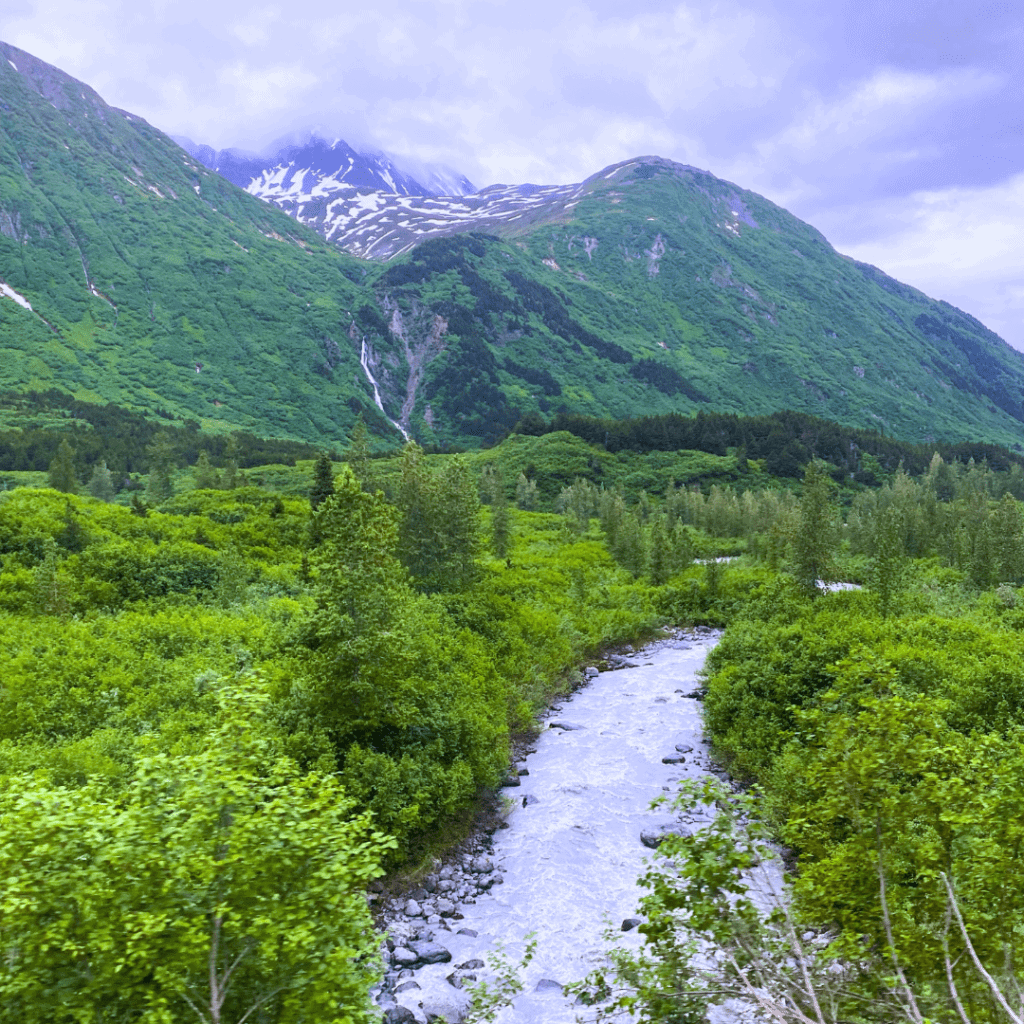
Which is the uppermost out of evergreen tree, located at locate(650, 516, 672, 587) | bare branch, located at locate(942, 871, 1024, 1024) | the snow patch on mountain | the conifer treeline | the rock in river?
the snow patch on mountain

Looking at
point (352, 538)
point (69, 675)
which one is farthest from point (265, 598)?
point (352, 538)

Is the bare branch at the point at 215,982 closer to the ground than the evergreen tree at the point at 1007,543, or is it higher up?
closer to the ground

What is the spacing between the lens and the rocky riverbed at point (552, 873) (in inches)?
616

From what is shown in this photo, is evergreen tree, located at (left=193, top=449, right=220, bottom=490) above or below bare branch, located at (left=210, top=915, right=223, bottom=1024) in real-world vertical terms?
above

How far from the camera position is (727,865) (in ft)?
26.8

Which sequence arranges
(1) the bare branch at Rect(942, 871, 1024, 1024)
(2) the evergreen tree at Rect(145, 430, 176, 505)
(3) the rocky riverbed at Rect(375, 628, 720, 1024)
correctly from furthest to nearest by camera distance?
1. (2) the evergreen tree at Rect(145, 430, 176, 505)
2. (3) the rocky riverbed at Rect(375, 628, 720, 1024)
3. (1) the bare branch at Rect(942, 871, 1024, 1024)

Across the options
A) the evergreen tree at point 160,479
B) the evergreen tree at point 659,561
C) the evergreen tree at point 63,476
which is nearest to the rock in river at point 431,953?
the evergreen tree at point 659,561

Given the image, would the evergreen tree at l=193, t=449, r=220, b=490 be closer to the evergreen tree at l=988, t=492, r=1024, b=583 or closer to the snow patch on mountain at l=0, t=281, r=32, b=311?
the evergreen tree at l=988, t=492, r=1024, b=583

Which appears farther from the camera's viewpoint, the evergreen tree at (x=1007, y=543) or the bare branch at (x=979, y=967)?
the evergreen tree at (x=1007, y=543)

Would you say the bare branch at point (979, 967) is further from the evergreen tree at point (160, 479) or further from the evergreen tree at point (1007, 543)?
the evergreen tree at point (160, 479)

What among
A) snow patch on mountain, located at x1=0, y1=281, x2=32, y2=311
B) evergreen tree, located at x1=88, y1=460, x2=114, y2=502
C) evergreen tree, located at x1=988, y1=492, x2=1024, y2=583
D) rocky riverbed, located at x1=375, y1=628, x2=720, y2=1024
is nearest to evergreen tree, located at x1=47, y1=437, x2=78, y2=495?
evergreen tree, located at x1=88, y1=460, x2=114, y2=502

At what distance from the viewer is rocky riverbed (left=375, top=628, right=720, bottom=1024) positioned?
1566 centimetres

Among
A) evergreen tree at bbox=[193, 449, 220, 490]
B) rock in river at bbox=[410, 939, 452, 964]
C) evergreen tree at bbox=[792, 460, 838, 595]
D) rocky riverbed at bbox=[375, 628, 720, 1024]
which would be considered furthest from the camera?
evergreen tree at bbox=[193, 449, 220, 490]

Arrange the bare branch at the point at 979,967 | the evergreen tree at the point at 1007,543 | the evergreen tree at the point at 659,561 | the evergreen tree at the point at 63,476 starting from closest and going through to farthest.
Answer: the bare branch at the point at 979,967 → the evergreen tree at the point at 1007,543 → the evergreen tree at the point at 659,561 → the evergreen tree at the point at 63,476
